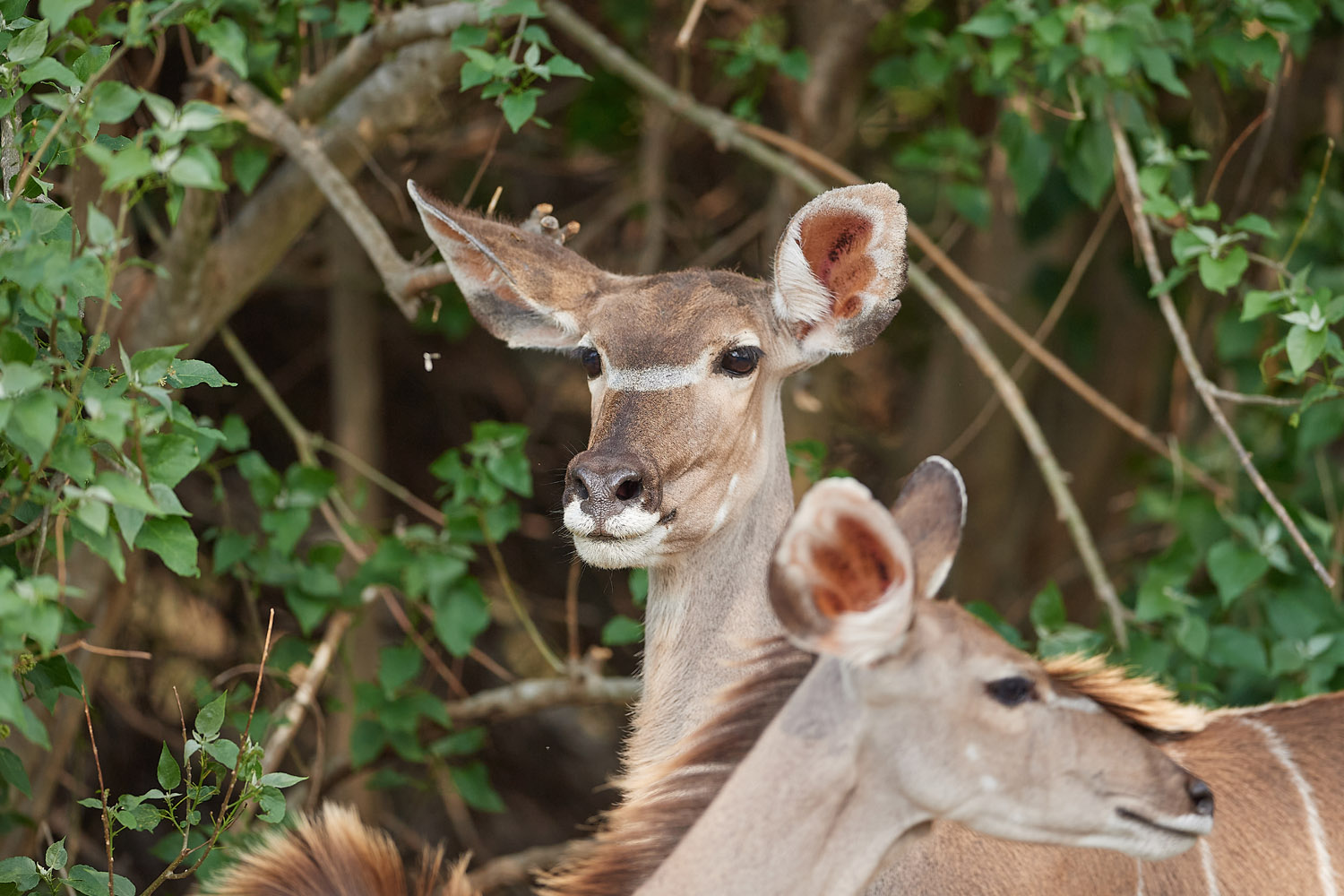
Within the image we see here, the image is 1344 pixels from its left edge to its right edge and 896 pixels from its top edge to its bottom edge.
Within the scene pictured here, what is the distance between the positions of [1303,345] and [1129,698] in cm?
126

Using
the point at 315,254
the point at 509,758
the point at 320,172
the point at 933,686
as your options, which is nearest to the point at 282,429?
the point at 315,254

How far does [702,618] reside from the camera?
3092 mm

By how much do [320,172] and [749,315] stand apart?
123 centimetres

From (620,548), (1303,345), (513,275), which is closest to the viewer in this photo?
(620,548)

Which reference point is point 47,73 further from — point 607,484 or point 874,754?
point 874,754

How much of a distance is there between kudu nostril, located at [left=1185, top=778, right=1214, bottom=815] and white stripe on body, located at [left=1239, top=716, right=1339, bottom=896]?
33.1 inches

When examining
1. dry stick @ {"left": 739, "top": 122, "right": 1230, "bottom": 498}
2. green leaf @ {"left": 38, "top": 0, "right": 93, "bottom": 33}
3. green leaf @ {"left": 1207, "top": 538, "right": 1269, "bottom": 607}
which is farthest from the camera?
dry stick @ {"left": 739, "top": 122, "right": 1230, "bottom": 498}

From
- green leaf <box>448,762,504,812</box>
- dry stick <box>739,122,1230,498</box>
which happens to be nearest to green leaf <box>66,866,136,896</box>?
green leaf <box>448,762,504,812</box>

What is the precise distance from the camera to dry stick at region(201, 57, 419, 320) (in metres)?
3.48

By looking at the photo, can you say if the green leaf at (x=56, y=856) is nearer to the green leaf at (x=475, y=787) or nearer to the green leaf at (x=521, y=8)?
the green leaf at (x=475, y=787)

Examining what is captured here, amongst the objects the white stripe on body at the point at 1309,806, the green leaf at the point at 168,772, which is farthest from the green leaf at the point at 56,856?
the white stripe on body at the point at 1309,806

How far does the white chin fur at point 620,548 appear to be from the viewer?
9.42 feet

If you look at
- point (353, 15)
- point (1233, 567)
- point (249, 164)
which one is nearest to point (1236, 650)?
point (1233, 567)

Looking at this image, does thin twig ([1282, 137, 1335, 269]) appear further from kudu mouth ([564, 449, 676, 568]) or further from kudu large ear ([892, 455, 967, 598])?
kudu mouth ([564, 449, 676, 568])
